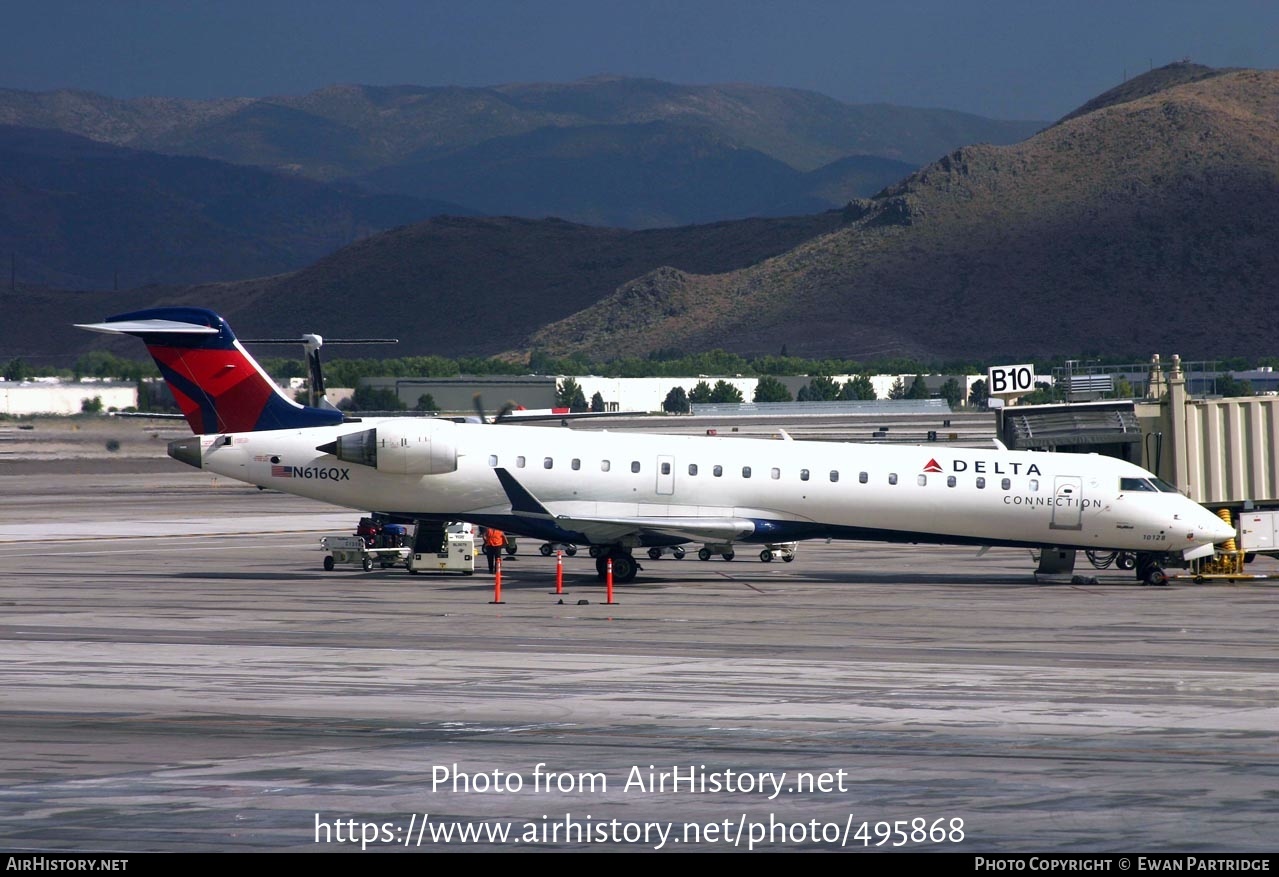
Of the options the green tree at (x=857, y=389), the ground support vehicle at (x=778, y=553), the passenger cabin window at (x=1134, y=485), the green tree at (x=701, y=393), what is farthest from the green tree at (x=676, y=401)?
the passenger cabin window at (x=1134, y=485)

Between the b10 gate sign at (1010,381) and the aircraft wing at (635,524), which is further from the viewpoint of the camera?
the b10 gate sign at (1010,381)

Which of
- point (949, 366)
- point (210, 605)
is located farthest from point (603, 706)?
point (949, 366)

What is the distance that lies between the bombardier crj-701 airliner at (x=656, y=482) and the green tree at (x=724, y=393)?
323ft

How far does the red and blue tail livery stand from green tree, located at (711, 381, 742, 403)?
98328 millimetres

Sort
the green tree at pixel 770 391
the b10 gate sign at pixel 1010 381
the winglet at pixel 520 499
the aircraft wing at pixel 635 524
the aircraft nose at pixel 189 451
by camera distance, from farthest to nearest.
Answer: the green tree at pixel 770 391
the b10 gate sign at pixel 1010 381
the aircraft nose at pixel 189 451
the winglet at pixel 520 499
the aircraft wing at pixel 635 524

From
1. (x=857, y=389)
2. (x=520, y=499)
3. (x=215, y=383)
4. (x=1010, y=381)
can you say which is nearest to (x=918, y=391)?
(x=857, y=389)

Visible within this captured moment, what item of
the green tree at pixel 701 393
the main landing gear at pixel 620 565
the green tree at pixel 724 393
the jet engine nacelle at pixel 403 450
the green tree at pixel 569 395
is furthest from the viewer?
the green tree at pixel 701 393

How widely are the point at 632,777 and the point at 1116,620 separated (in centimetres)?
1587

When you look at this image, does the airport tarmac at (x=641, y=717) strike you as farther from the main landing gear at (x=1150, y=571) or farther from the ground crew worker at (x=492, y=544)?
the ground crew worker at (x=492, y=544)

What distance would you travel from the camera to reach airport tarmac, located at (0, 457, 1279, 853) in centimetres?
1334

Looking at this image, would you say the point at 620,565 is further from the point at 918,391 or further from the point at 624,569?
the point at 918,391

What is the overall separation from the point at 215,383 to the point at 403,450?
5.36 metres

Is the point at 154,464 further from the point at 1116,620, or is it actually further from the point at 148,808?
the point at 148,808

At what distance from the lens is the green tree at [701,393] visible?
137 metres
